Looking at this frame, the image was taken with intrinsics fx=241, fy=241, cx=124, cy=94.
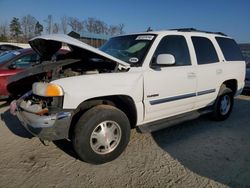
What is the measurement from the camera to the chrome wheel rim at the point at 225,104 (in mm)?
5452

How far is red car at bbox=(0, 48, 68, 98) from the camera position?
6.12 metres

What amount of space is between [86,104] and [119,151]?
2.84ft

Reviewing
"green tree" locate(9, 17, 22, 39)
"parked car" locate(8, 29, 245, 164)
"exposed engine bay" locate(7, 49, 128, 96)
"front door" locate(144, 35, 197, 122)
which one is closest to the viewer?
"parked car" locate(8, 29, 245, 164)

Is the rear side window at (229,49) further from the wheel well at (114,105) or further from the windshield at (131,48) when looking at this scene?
the wheel well at (114,105)

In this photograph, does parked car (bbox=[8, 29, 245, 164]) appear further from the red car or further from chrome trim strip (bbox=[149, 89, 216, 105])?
the red car

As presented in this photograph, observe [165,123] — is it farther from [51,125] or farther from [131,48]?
[51,125]

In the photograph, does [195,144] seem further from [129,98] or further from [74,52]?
[74,52]

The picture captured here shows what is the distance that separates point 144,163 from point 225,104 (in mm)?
3021

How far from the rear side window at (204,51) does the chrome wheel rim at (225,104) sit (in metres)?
0.98

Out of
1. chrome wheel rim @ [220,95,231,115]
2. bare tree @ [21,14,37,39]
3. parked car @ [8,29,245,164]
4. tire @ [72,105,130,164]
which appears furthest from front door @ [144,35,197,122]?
bare tree @ [21,14,37,39]

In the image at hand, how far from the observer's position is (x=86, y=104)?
133 inches

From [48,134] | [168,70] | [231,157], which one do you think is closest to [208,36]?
[168,70]

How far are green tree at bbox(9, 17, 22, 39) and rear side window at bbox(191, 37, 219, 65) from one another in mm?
60296

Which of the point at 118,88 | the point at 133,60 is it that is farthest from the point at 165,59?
the point at 118,88
